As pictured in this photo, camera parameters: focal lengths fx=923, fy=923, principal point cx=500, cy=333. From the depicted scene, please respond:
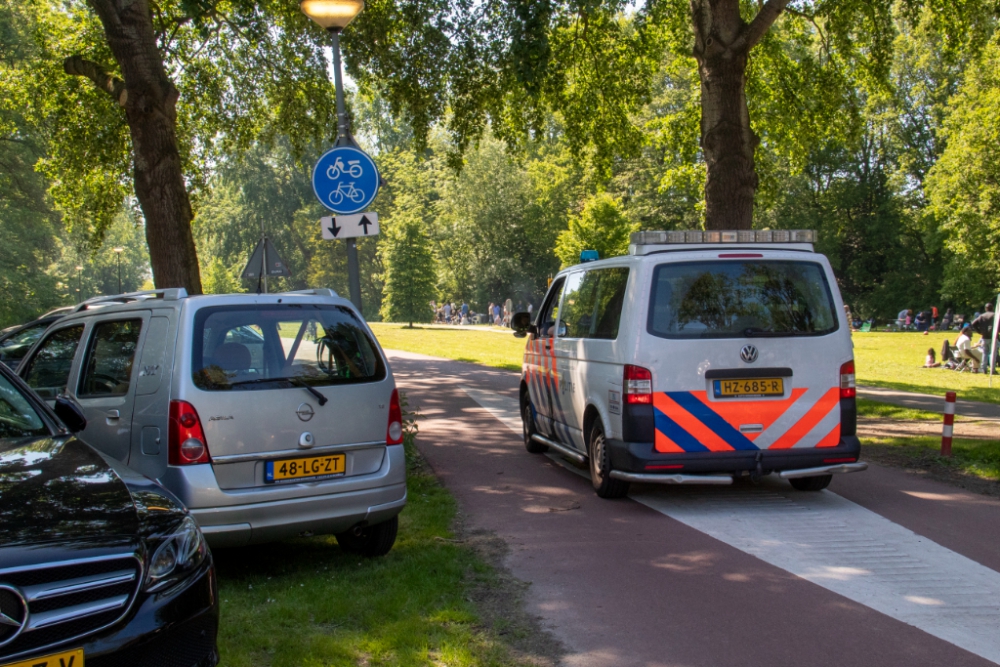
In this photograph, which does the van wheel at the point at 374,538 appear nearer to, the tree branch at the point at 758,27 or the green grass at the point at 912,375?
the tree branch at the point at 758,27

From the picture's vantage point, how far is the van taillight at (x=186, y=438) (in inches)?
209

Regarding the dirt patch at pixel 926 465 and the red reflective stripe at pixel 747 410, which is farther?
the dirt patch at pixel 926 465

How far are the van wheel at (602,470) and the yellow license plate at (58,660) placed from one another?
16.6 feet

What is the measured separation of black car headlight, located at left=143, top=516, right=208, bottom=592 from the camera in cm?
345

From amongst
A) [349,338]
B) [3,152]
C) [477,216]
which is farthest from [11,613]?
[477,216]

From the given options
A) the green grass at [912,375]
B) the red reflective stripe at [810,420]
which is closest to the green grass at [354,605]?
the red reflective stripe at [810,420]

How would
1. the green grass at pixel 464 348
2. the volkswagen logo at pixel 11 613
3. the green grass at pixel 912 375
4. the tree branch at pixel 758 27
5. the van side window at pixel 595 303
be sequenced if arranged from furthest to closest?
the green grass at pixel 464 348, the green grass at pixel 912 375, the tree branch at pixel 758 27, the van side window at pixel 595 303, the volkswagen logo at pixel 11 613

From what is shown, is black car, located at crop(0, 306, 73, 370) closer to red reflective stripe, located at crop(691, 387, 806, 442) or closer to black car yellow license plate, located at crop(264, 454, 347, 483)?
black car yellow license plate, located at crop(264, 454, 347, 483)

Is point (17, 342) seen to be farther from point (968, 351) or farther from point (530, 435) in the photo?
point (968, 351)

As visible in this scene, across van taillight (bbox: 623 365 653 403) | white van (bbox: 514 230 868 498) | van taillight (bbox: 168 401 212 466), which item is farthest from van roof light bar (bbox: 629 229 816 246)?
van taillight (bbox: 168 401 212 466)

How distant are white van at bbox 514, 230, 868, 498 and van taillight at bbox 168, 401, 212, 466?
133 inches

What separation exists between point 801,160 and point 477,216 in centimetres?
4300

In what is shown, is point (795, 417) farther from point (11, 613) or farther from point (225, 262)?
point (225, 262)

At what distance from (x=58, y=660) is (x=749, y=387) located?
18.2ft
